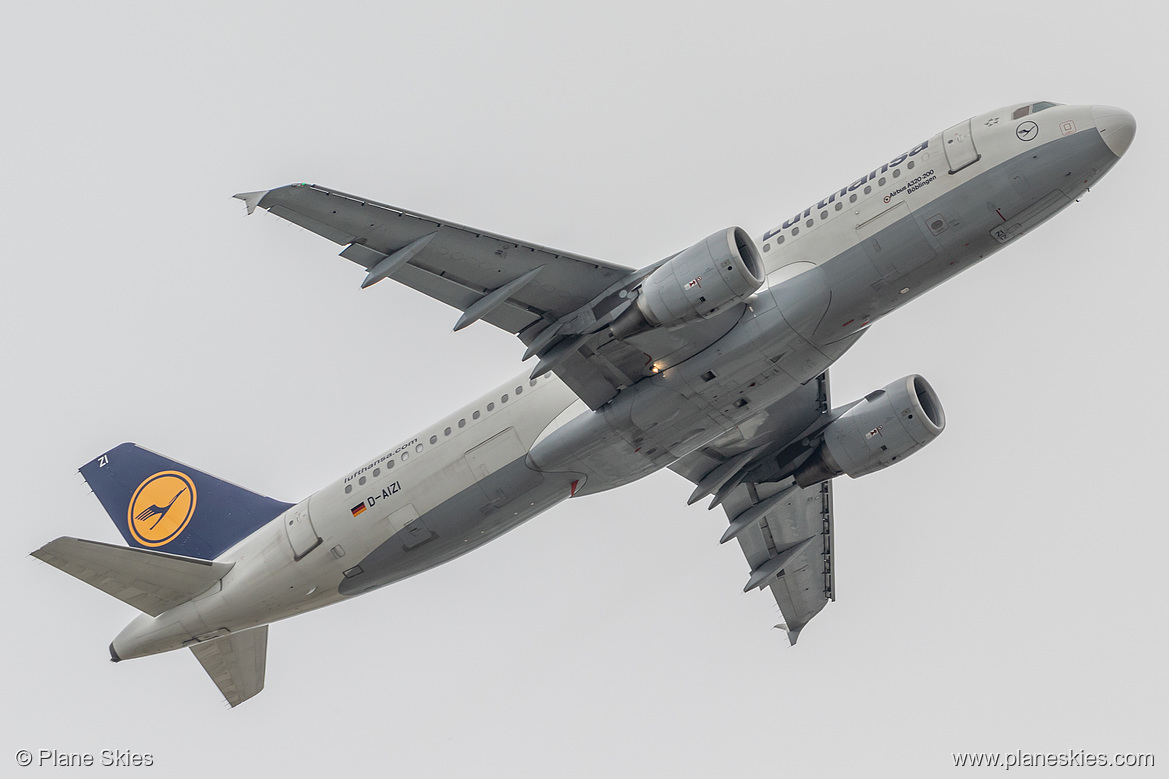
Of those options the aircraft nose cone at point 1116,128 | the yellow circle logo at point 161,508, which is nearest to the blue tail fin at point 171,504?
the yellow circle logo at point 161,508

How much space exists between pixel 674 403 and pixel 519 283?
4578mm

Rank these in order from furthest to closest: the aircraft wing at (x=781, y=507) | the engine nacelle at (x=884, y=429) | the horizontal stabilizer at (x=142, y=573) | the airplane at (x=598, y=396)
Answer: the aircraft wing at (x=781, y=507), the engine nacelle at (x=884, y=429), the horizontal stabilizer at (x=142, y=573), the airplane at (x=598, y=396)

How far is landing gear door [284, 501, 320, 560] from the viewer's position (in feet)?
99.6

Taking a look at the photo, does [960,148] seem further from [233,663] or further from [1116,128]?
[233,663]

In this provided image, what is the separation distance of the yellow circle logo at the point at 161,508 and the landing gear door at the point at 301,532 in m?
4.16

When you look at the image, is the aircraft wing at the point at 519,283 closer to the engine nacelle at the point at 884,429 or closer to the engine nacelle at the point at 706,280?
the engine nacelle at the point at 706,280

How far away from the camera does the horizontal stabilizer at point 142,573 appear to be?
96.5 ft

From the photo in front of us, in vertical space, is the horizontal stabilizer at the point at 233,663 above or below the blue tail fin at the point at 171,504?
below

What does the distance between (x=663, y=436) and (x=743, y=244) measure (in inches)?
220

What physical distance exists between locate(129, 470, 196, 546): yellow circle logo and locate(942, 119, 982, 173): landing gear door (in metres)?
22.0

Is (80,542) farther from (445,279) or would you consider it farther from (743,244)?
(743,244)

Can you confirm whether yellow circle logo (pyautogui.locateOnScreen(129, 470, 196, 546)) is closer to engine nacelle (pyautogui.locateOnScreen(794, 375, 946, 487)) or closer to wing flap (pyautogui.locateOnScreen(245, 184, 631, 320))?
wing flap (pyautogui.locateOnScreen(245, 184, 631, 320))

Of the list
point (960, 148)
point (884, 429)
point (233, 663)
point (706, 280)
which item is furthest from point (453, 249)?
point (233, 663)

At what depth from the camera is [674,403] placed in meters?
27.5
